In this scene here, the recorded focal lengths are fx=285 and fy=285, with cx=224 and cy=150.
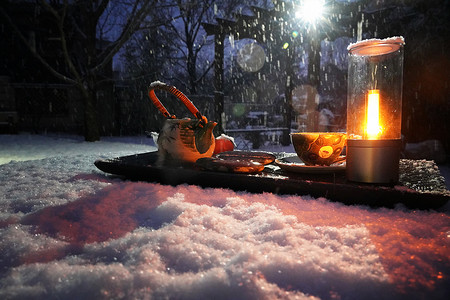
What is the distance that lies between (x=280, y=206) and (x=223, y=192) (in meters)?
0.41

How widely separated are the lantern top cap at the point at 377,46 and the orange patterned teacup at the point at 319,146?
519 mm

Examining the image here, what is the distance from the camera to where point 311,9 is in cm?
611

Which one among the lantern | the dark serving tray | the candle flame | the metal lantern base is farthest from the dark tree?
the metal lantern base

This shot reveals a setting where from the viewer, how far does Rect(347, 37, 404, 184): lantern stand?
1.53 m

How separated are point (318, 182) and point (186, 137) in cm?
99

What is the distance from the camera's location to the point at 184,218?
4.64 ft

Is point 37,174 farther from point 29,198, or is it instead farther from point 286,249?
point 286,249

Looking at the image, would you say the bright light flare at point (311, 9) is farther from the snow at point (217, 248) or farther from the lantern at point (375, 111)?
the snow at point (217, 248)

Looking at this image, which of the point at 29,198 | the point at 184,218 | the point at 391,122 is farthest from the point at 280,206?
the point at 29,198

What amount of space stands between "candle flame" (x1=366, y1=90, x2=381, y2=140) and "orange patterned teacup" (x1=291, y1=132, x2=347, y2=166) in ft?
0.53

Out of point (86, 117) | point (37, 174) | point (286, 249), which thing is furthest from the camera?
point (86, 117)

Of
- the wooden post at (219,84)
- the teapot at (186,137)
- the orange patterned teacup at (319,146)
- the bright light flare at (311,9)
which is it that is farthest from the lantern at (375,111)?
the wooden post at (219,84)

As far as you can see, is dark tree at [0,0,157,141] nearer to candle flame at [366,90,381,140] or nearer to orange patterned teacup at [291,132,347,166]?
orange patterned teacup at [291,132,347,166]

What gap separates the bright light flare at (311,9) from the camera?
598 cm
